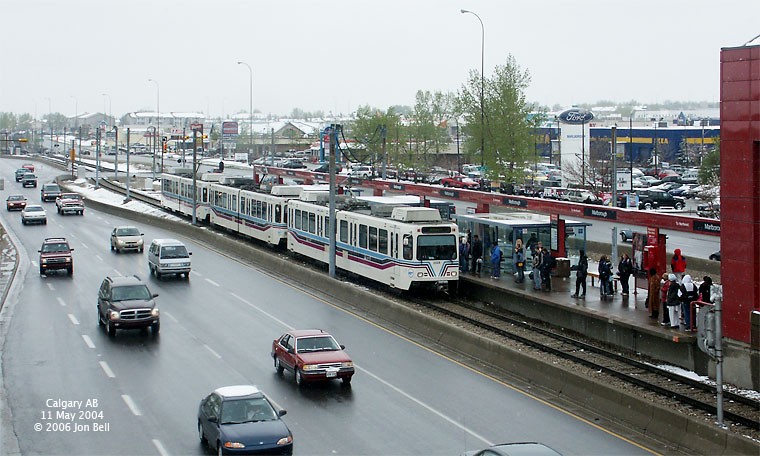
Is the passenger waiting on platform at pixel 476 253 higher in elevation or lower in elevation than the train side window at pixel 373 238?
lower

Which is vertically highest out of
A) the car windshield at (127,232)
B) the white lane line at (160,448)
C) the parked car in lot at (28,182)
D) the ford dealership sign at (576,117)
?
the ford dealership sign at (576,117)

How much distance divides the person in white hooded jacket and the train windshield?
10.4m

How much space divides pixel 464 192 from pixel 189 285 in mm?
13192

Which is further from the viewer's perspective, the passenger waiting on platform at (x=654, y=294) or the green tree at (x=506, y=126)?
the green tree at (x=506, y=126)

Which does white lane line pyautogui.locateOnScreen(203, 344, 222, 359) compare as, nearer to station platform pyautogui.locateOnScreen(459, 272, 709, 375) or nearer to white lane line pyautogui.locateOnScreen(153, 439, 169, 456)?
white lane line pyautogui.locateOnScreen(153, 439, 169, 456)

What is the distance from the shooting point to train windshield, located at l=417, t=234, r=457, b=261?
33562 millimetres

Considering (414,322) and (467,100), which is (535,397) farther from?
(467,100)

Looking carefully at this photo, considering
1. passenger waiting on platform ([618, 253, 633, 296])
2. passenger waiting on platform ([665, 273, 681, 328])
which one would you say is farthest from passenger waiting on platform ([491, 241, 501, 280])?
passenger waiting on platform ([665, 273, 681, 328])

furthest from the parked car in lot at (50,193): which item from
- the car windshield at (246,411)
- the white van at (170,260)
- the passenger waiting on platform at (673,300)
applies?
the car windshield at (246,411)

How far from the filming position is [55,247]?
41.6m

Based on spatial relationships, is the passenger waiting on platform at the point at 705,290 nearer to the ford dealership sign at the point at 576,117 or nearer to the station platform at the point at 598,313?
the station platform at the point at 598,313

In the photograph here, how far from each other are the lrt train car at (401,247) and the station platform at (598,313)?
1.68 meters

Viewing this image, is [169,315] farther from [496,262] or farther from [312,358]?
[496,262]

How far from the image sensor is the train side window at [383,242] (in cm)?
3488
